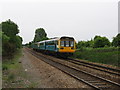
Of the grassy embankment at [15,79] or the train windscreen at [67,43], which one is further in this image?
the train windscreen at [67,43]

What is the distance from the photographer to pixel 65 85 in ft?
24.3

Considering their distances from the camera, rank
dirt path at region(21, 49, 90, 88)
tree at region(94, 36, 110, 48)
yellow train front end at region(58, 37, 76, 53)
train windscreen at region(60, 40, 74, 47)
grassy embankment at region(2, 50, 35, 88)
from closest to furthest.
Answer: dirt path at region(21, 49, 90, 88) → grassy embankment at region(2, 50, 35, 88) → yellow train front end at region(58, 37, 76, 53) → train windscreen at region(60, 40, 74, 47) → tree at region(94, 36, 110, 48)

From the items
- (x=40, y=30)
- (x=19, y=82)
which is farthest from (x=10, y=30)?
(x=40, y=30)

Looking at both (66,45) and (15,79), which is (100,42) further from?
(15,79)

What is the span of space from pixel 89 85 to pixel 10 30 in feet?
66.4

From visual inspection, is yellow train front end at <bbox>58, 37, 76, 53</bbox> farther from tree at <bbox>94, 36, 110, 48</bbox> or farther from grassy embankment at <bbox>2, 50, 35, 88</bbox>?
tree at <bbox>94, 36, 110, 48</bbox>

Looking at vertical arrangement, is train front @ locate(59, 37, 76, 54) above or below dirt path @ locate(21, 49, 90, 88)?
above

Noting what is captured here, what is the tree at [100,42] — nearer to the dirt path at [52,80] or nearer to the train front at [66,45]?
the train front at [66,45]

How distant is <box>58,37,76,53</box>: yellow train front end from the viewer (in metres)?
20.9

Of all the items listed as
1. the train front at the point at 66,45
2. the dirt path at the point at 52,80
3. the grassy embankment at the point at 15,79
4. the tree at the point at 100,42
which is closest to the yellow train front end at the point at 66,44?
the train front at the point at 66,45

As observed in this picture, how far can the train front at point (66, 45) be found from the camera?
2092cm

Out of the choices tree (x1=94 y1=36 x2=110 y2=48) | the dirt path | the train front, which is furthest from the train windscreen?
tree (x1=94 y1=36 x2=110 y2=48)

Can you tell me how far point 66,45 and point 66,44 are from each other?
0.13 metres

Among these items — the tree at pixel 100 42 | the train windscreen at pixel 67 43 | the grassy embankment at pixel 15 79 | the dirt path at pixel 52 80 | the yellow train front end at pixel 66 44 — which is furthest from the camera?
the tree at pixel 100 42
